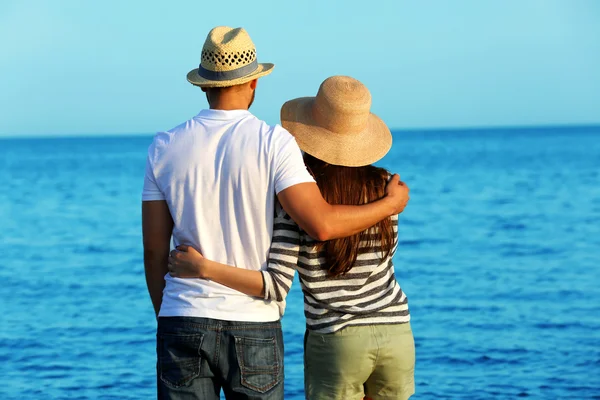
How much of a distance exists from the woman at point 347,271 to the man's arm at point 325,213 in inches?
2.7

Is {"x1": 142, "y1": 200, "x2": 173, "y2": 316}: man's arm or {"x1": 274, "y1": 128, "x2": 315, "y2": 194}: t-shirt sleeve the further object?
{"x1": 142, "y1": 200, "x2": 173, "y2": 316}: man's arm

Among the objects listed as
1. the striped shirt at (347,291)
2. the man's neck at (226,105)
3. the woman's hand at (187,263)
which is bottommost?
Answer: the striped shirt at (347,291)

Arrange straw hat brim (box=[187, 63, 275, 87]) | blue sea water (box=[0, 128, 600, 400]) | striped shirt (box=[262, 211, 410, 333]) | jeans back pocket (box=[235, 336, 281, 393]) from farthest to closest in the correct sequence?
blue sea water (box=[0, 128, 600, 400]) < striped shirt (box=[262, 211, 410, 333]) < straw hat brim (box=[187, 63, 275, 87]) < jeans back pocket (box=[235, 336, 281, 393])

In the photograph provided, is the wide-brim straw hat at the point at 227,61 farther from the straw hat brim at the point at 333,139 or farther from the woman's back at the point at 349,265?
the woman's back at the point at 349,265

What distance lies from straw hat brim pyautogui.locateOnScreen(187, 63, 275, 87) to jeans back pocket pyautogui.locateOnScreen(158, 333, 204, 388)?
756 millimetres

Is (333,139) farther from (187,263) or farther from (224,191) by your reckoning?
(187,263)

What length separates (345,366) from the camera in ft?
9.11

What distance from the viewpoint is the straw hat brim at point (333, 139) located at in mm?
2754

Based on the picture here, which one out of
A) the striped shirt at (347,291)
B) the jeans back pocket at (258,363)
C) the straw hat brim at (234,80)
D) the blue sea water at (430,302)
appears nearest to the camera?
the jeans back pocket at (258,363)

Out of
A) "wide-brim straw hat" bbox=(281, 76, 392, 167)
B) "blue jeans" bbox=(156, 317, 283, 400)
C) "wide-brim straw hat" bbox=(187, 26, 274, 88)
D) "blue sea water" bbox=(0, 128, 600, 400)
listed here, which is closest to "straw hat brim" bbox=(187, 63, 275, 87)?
"wide-brim straw hat" bbox=(187, 26, 274, 88)

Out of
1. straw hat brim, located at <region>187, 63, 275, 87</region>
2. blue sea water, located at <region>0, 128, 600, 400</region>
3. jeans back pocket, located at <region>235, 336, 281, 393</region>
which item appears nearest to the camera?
jeans back pocket, located at <region>235, 336, 281, 393</region>

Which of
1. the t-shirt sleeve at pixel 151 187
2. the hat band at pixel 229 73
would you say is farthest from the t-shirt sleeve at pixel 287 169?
the t-shirt sleeve at pixel 151 187

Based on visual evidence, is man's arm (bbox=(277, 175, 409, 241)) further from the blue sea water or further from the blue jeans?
the blue sea water

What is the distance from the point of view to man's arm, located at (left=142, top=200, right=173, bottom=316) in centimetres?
267
